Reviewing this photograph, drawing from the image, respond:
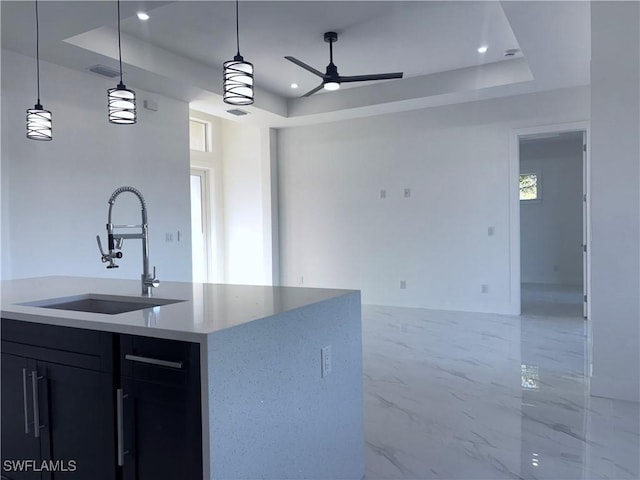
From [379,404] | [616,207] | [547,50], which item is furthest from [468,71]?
[379,404]

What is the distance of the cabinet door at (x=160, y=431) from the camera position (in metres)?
1.38

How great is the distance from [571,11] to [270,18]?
243 cm

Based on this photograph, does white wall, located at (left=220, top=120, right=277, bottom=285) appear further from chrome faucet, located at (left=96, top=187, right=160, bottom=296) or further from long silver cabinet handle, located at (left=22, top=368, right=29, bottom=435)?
long silver cabinet handle, located at (left=22, top=368, right=29, bottom=435)

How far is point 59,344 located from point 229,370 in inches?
28.1

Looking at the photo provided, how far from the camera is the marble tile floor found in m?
2.27

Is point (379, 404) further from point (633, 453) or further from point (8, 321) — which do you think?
point (8, 321)

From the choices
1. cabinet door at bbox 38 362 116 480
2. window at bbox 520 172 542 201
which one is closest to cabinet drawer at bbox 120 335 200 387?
cabinet door at bbox 38 362 116 480

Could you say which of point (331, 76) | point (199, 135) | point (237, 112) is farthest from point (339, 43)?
point (199, 135)

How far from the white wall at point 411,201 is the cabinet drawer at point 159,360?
5.35m

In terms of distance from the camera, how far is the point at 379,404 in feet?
10.0

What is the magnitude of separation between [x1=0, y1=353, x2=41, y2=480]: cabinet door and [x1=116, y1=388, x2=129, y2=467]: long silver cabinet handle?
473 millimetres

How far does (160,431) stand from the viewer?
145 cm

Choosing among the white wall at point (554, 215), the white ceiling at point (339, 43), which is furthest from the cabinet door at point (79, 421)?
the white wall at point (554, 215)

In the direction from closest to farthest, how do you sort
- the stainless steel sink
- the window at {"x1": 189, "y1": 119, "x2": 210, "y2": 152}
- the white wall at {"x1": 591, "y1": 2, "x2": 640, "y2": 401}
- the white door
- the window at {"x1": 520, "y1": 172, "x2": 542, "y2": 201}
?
1. the stainless steel sink
2. the white wall at {"x1": 591, "y1": 2, "x2": 640, "y2": 401}
3. the window at {"x1": 189, "y1": 119, "x2": 210, "y2": 152}
4. the white door
5. the window at {"x1": 520, "y1": 172, "x2": 542, "y2": 201}
